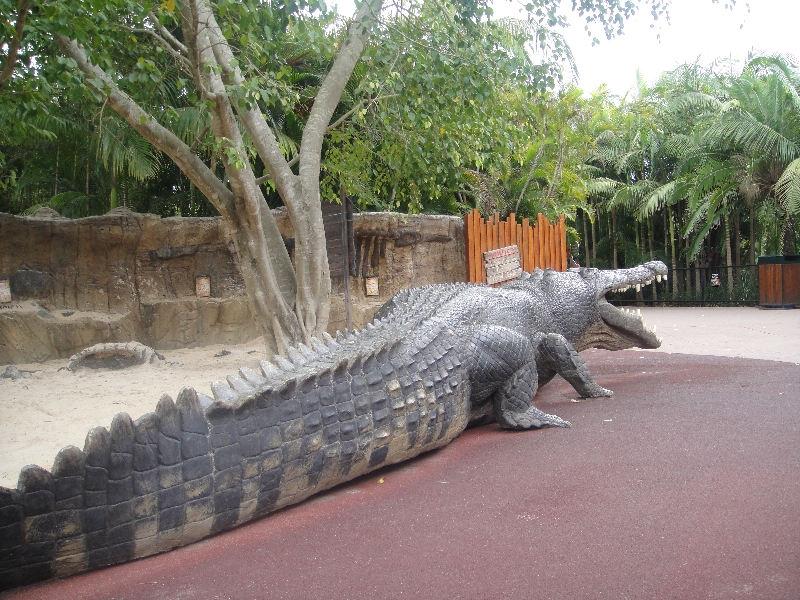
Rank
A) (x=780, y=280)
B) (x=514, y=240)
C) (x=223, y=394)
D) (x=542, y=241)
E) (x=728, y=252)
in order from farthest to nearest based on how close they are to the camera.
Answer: (x=728, y=252) → (x=780, y=280) → (x=542, y=241) → (x=514, y=240) → (x=223, y=394)

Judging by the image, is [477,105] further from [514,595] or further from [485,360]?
[514,595]

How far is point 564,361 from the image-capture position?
4.27 m

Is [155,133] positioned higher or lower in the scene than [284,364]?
higher

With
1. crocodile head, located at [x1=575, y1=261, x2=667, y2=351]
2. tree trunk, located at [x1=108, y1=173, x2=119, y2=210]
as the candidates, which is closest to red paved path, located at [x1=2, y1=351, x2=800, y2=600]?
crocodile head, located at [x1=575, y1=261, x2=667, y2=351]

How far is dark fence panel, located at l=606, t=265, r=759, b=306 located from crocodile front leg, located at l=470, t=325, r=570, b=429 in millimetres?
11136

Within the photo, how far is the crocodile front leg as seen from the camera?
3607mm

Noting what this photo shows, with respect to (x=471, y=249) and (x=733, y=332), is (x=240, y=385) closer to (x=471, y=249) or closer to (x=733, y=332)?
(x=471, y=249)

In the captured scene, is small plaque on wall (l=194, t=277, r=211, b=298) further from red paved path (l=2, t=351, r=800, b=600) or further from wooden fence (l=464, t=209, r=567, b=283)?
red paved path (l=2, t=351, r=800, b=600)

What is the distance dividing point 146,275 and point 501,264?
5064 mm

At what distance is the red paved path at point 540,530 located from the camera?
186cm

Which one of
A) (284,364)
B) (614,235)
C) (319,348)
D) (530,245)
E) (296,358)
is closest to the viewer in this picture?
(284,364)

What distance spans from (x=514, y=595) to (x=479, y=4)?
5.37 meters

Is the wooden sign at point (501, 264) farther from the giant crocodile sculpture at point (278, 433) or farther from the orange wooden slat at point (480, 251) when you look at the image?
the giant crocodile sculpture at point (278, 433)

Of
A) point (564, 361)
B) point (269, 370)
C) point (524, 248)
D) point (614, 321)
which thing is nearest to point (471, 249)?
point (524, 248)
